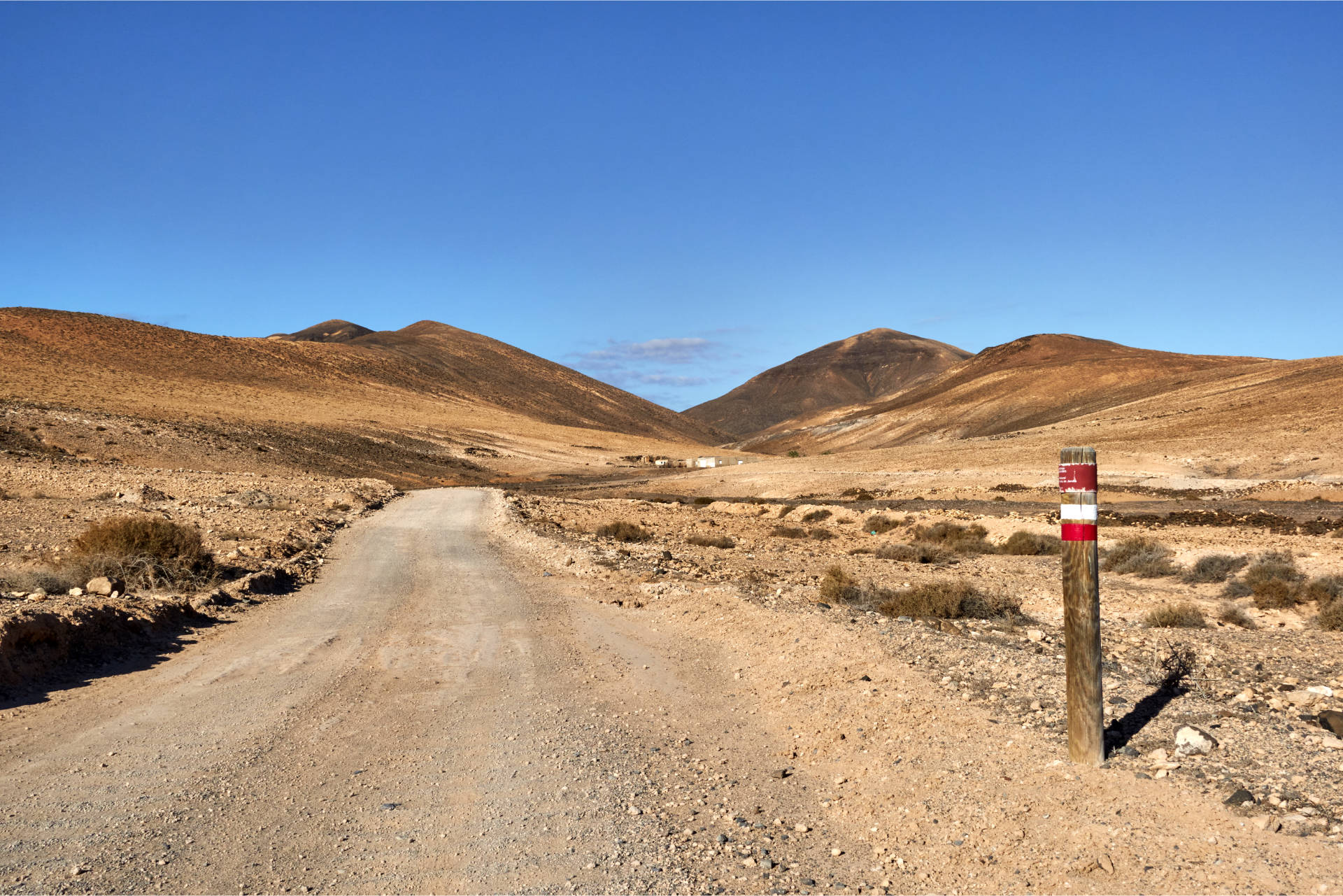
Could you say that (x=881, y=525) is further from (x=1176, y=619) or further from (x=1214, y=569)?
(x=1176, y=619)

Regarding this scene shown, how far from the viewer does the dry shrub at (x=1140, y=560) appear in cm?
1775

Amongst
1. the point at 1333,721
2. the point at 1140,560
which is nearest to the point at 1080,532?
the point at 1333,721

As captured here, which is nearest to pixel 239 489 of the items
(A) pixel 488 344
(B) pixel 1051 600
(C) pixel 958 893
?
(B) pixel 1051 600

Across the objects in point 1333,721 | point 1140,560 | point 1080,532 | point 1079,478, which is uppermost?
point 1079,478

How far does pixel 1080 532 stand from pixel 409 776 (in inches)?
187

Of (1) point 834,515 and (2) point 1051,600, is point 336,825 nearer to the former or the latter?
(2) point 1051,600

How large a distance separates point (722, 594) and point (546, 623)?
2.81m

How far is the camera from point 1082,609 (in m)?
5.65

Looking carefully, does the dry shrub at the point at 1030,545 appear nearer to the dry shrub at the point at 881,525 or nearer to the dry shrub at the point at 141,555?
the dry shrub at the point at 881,525

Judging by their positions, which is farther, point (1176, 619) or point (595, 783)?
point (1176, 619)

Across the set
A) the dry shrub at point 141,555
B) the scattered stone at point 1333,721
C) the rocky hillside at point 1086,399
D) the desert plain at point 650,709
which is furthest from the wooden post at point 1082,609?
the rocky hillside at point 1086,399

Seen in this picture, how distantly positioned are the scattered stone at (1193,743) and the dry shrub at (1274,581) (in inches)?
→ 395

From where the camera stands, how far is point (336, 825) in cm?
524

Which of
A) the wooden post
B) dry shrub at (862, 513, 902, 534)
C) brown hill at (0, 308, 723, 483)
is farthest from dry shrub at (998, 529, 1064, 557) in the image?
brown hill at (0, 308, 723, 483)
